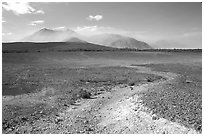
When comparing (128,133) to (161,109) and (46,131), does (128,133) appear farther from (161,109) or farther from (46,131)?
(46,131)

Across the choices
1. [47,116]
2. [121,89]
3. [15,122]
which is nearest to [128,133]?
[47,116]

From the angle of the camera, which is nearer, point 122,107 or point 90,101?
point 122,107

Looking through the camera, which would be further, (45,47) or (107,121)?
(45,47)

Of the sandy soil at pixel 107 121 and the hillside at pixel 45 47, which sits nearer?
the sandy soil at pixel 107 121

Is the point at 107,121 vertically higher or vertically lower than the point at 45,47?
lower

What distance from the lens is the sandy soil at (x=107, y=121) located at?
44.4ft

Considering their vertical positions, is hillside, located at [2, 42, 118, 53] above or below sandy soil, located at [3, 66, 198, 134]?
above

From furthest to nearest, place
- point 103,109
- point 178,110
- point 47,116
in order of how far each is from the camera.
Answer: point 103,109, point 47,116, point 178,110

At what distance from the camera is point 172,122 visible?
13672 mm

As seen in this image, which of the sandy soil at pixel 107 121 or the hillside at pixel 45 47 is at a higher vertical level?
the hillside at pixel 45 47

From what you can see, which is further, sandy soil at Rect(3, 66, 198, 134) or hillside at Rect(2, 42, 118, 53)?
hillside at Rect(2, 42, 118, 53)

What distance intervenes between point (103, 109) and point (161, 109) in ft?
13.8

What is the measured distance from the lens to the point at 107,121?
50.0ft

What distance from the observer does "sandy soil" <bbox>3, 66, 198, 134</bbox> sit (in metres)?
13.5
